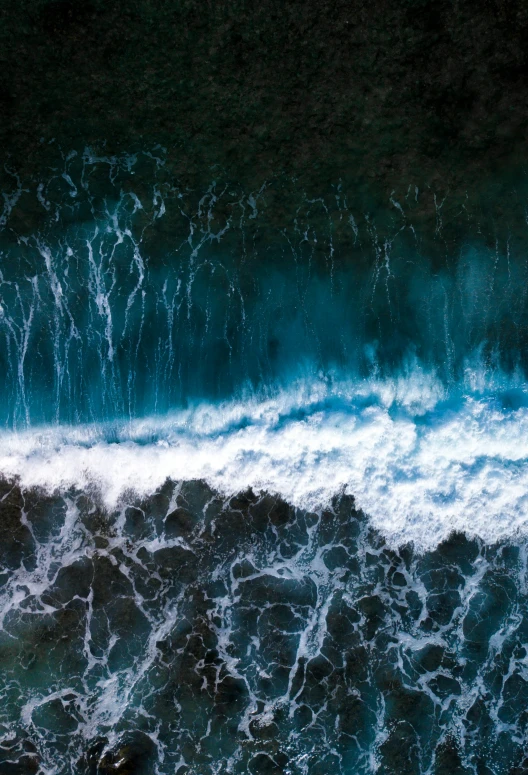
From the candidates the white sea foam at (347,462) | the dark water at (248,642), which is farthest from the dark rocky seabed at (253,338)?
the white sea foam at (347,462)

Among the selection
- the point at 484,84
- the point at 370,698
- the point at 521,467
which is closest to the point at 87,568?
the point at 370,698

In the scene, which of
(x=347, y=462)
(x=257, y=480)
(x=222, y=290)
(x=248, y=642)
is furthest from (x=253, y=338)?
(x=248, y=642)

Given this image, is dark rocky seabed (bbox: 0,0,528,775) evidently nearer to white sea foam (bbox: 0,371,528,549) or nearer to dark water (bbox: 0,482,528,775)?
dark water (bbox: 0,482,528,775)

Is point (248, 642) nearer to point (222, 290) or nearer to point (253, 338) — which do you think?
point (253, 338)

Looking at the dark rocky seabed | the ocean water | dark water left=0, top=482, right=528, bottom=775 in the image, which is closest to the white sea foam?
the ocean water

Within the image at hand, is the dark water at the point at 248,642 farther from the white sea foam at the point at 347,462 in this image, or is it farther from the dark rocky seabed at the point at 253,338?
the white sea foam at the point at 347,462

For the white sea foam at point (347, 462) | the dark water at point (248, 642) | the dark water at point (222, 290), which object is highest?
the dark water at point (222, 290)

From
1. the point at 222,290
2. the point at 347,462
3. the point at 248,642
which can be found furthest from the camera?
the point at 222,290

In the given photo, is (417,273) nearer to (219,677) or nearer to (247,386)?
(247,386)
